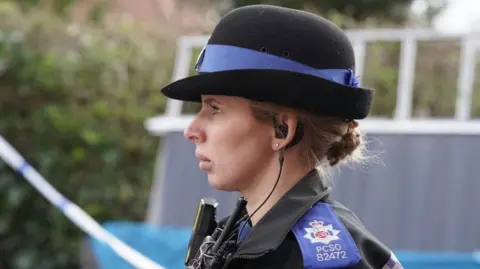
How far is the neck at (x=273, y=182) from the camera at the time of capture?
167 cm

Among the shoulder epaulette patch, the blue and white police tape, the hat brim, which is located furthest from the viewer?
the blue and white police tape

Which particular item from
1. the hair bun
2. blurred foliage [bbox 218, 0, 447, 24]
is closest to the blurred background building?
blurred foliage [bbox 218, 0, 447, 24]

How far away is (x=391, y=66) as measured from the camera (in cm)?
659

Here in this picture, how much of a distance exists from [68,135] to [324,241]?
6490mm

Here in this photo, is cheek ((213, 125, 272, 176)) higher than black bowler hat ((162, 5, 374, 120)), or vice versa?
black bowler hat ((162, 5, 374, 120))

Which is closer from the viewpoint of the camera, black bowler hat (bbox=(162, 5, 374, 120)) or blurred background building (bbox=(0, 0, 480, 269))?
black bowler hat (bbox=(162, 5, 374, 120))

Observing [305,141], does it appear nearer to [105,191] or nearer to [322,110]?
[322,110]

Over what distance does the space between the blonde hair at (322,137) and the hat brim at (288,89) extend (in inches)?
1.2

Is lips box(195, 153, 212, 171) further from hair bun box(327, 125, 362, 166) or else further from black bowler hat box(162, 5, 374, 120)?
hair bun box(327, 125, 362, 166)

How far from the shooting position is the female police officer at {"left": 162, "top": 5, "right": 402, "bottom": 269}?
156cm

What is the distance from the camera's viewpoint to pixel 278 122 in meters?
1.64

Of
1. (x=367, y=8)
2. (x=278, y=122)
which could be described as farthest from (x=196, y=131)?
(x=367, y=8)

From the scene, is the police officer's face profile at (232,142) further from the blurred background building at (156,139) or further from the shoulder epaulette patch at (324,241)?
the blurred background building at (156,139)

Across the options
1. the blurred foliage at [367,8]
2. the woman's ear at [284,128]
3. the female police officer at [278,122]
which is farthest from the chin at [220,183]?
the blurred foliage at [367,8]
